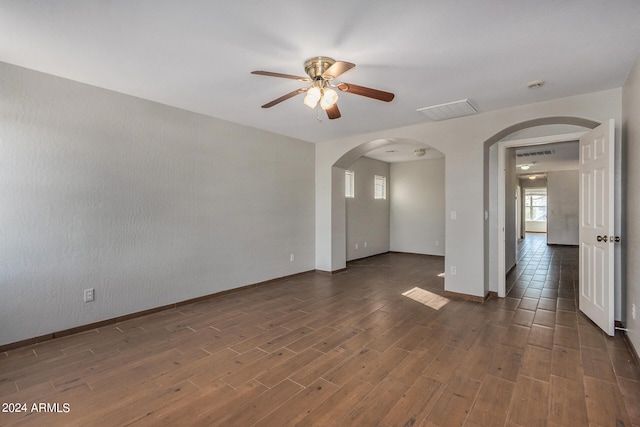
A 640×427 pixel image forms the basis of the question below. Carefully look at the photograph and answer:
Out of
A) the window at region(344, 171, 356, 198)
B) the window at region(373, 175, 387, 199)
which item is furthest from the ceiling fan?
the window at region(373, 175, 387, 199)

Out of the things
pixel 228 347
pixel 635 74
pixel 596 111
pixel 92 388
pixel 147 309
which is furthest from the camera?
pixel 147 309

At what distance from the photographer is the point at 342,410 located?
1887 millimetres

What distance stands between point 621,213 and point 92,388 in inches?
200

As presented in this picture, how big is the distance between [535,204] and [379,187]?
1189 cm

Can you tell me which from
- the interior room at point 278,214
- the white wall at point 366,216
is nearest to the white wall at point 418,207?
the white wall at point 366,216

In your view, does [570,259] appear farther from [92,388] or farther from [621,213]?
[92,388]

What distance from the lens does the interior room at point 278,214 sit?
1.99 m

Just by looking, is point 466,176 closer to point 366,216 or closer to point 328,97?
point 328,97

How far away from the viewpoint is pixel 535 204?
15.4 m

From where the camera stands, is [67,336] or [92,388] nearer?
[92,388]

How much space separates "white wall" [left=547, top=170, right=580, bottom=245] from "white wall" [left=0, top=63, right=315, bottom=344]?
34.6 feet

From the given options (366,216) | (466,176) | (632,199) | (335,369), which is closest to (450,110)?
(466,176)

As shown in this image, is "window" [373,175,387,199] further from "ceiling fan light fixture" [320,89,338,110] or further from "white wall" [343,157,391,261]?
"ceiling fan light fixture" [320,89,338,110]

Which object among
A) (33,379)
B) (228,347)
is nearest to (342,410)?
(228,347)
